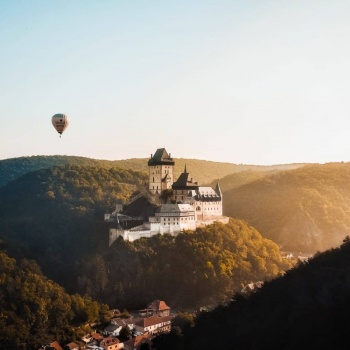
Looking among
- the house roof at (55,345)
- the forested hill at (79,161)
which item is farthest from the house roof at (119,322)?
the forested hill at (79,161)

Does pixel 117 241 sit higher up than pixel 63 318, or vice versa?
pixel 117 241

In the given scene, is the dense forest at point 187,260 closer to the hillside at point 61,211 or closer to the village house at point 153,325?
the hillside at point 61,211

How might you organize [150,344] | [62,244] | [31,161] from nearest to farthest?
[150,344], [62,244], [31,161]

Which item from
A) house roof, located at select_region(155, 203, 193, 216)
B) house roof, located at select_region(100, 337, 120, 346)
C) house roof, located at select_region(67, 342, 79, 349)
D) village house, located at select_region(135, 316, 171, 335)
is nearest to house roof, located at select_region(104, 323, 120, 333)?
village house, located at select_region(135, 316, 171, 335)

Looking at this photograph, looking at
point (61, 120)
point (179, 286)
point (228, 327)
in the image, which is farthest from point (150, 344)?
point (61, 120)

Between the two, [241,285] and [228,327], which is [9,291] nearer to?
[241,285]

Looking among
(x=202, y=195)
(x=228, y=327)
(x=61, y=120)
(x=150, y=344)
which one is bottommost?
(x=150, y=344)

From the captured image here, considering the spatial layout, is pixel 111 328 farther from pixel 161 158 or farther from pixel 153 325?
pixel 161 158
